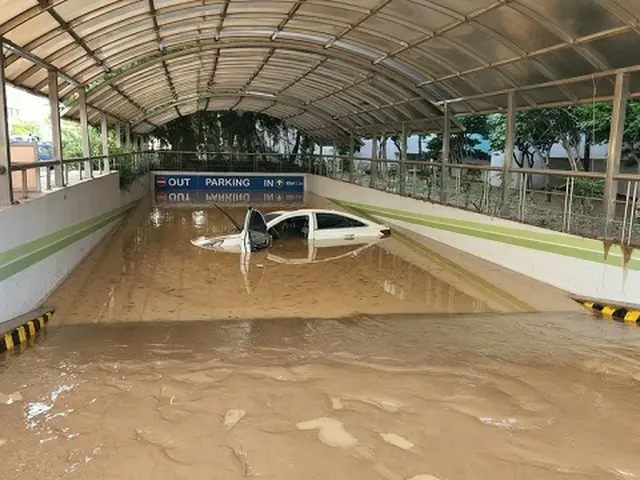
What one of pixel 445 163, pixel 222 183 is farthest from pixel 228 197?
pixel 445 163

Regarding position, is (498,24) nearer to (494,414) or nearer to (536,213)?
(536,213)

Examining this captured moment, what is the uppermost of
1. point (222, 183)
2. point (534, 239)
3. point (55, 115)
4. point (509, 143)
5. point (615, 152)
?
point (55, 115)

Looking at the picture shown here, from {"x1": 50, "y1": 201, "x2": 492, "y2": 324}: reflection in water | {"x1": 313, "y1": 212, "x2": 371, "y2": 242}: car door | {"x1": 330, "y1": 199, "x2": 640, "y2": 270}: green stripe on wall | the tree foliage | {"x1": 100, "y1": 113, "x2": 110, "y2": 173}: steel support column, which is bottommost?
{"x1": 50, "y1": 201, "x2": 492, "y2": 324}: reflection in water

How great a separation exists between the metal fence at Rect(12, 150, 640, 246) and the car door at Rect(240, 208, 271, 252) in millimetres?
3948

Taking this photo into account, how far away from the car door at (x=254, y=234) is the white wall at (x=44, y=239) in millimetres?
3400

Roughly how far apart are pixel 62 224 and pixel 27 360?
14.5ft

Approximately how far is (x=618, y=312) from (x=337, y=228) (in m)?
8.08

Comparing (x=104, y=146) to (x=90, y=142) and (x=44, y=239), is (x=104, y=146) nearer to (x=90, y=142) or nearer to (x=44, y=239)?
(x=90, y=142)

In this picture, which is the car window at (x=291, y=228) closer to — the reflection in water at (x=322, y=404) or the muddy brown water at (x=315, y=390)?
→ the muddy brown water at (x=315, y=390)

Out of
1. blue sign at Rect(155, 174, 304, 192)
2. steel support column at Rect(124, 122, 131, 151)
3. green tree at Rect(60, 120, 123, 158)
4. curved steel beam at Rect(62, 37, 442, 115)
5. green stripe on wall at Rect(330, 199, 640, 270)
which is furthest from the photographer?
blue sign at Rect(155, 174, 304, 192)

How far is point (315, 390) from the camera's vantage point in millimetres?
5078

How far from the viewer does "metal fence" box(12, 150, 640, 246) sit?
8570 mm

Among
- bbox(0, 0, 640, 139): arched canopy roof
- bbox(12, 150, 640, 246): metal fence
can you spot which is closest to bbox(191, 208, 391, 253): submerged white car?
bbox(12, 150, 640, 246): metal fence

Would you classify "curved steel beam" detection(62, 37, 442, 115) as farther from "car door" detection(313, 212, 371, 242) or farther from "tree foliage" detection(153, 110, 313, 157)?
"tree foliage" detection(153, 110, 313, 157)
